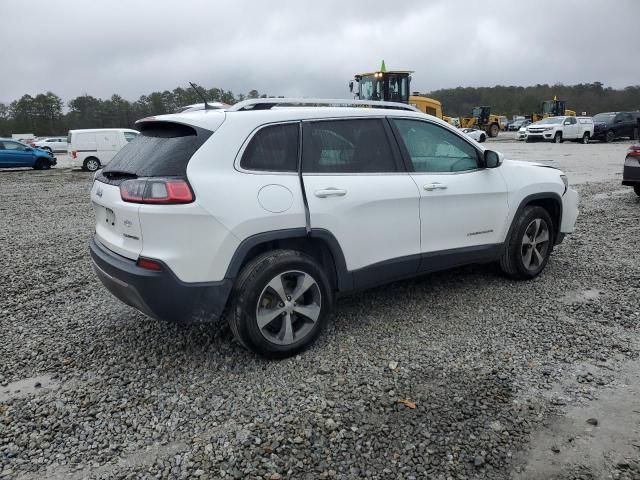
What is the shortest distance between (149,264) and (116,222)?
1.60ft

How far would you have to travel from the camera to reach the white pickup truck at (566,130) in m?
31.6

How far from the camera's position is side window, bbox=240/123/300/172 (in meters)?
3.32

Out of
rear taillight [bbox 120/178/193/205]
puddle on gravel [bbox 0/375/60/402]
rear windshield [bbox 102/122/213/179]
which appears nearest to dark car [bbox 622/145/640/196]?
rear windshield [bbox 102/122/213/179]

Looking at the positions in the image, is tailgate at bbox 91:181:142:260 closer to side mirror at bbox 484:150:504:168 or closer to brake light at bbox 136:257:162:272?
brake light at bbox 136:257:162:272

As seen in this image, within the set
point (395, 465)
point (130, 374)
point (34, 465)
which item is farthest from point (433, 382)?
point (34, 465)

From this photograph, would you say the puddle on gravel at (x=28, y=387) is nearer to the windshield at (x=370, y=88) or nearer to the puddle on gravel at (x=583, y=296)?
the puddle on gravel at (x=583, y=296)

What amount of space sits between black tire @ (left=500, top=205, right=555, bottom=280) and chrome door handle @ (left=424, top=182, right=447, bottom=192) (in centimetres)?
103

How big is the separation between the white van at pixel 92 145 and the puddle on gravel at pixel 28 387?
1880 cm

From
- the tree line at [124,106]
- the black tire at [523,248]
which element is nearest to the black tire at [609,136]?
the tree line at [124,106]

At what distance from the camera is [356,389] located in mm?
3094

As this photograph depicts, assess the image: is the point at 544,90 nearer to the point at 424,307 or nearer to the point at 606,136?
the point at 606,136

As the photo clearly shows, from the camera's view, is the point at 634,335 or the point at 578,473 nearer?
the point at 578,473

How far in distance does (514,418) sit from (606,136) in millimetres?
34785

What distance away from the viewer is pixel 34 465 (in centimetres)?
250
